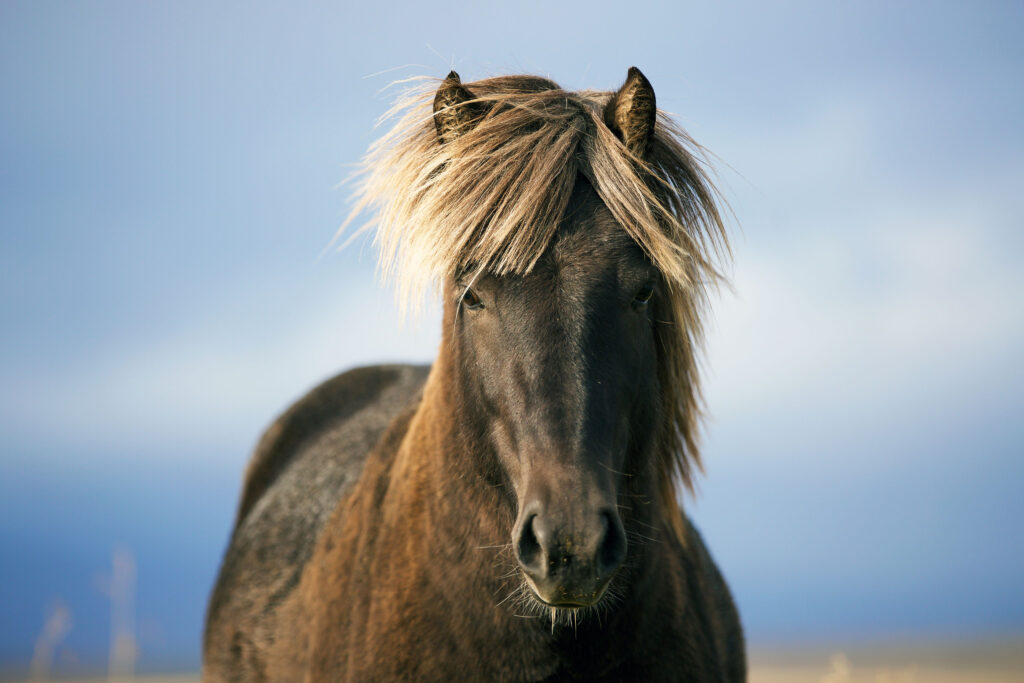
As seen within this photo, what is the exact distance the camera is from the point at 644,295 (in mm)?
2693

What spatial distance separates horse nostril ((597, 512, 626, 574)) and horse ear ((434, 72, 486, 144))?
4.83ft

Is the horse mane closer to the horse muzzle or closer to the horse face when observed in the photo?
the horse face

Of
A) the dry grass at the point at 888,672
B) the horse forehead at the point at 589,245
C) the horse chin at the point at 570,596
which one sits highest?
the horse forehead at the point at 589,245

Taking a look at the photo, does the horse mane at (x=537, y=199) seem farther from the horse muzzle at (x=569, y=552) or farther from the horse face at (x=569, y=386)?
the horse muzzle at (x=569, y=552)

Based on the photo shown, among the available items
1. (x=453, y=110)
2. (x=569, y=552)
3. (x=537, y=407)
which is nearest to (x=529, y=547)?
(x=569, y=552)

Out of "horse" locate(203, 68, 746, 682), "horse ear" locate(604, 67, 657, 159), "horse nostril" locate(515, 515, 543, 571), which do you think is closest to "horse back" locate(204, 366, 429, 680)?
"horse" locate(203, 68, 746, 682)

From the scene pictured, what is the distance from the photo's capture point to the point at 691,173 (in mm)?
3076

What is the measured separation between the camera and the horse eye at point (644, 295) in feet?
8.74

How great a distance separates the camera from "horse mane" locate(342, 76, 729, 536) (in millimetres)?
2619

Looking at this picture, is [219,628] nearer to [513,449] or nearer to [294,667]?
[294,667]

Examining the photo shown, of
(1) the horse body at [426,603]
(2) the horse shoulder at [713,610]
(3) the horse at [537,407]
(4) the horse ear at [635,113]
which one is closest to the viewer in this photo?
(3) the horse at [537,407]

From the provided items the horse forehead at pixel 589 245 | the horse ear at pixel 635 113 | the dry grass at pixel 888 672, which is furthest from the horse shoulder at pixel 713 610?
the horse ear at pixel 635 113

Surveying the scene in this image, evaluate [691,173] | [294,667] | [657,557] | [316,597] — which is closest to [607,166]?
[691,173]

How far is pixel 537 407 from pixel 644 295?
0.58 meters
